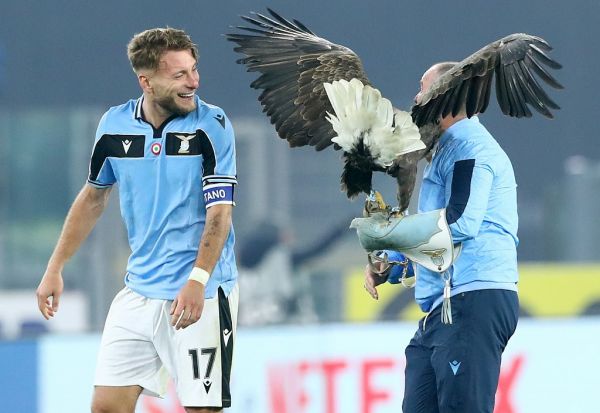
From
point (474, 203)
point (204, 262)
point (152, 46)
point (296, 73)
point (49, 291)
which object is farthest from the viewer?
point (296, 73)

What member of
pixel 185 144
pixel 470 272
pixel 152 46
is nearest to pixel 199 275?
pixel 185 144

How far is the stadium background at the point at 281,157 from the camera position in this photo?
33.3 ft

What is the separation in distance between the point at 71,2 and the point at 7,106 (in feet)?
3.31

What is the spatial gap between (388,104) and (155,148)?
92cm

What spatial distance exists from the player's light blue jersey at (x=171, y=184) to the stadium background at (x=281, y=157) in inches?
195

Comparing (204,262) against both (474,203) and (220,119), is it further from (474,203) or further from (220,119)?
(474,203)

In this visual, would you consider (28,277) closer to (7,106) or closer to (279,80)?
(7,106)

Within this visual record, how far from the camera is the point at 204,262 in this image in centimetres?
439

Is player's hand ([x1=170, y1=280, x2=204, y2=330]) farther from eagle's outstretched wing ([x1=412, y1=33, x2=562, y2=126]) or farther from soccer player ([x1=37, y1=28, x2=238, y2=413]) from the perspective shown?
eagle's outstretched wing ([x1=412, y1=33, x2=562, y2=126])

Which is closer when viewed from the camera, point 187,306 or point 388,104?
point 388,104

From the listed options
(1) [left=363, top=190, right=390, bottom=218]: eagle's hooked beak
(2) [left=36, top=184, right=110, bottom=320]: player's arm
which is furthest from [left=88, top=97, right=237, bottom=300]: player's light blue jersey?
(1) [left=363, top=190, right=390, bottom=218]: eagle's hooked beak

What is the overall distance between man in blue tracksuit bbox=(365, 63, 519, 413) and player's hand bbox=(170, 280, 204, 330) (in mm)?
814

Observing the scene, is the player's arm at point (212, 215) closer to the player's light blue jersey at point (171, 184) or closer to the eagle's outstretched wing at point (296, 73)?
the player's light blue jersey at point (171, 184)

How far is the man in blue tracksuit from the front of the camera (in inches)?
170
